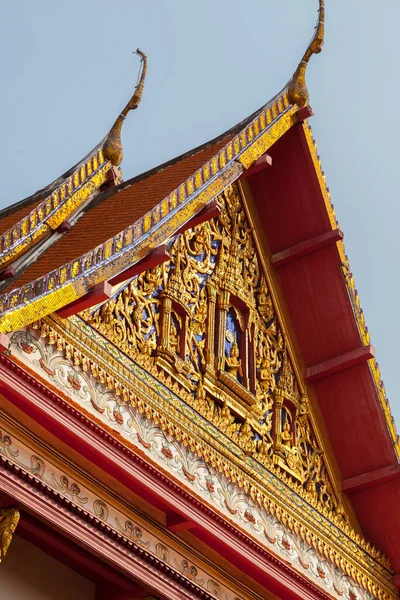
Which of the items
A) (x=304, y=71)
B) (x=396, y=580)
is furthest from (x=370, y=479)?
(x=304, y=71)

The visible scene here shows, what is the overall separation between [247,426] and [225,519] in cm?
106

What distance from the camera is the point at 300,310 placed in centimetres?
791

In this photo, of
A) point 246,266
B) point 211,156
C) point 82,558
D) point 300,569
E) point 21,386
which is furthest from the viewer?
point 246,266

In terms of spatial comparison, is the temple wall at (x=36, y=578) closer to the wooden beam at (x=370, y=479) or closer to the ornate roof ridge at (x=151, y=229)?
the ornate roof ridge at (x=151, y=229)

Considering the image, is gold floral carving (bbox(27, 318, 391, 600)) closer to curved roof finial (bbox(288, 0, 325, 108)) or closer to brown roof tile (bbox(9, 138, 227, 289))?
brown roof tile (bbox(9, 138, 227, 289))

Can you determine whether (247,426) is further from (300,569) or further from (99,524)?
(99,524)

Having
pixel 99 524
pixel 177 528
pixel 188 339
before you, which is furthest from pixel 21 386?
pixel 188 339

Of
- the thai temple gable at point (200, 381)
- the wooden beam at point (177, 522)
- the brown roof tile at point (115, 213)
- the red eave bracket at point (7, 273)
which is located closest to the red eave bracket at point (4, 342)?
the thai temple gable at point (200, 381)

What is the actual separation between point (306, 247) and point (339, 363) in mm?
800

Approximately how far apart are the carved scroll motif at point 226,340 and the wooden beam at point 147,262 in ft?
0.82

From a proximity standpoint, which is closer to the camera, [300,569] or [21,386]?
[21,386]

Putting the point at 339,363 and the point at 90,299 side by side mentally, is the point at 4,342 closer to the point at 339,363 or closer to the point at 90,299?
the point at 90,299

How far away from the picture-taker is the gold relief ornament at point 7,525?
498 cm

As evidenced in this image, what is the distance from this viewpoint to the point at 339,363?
773 centimetres
